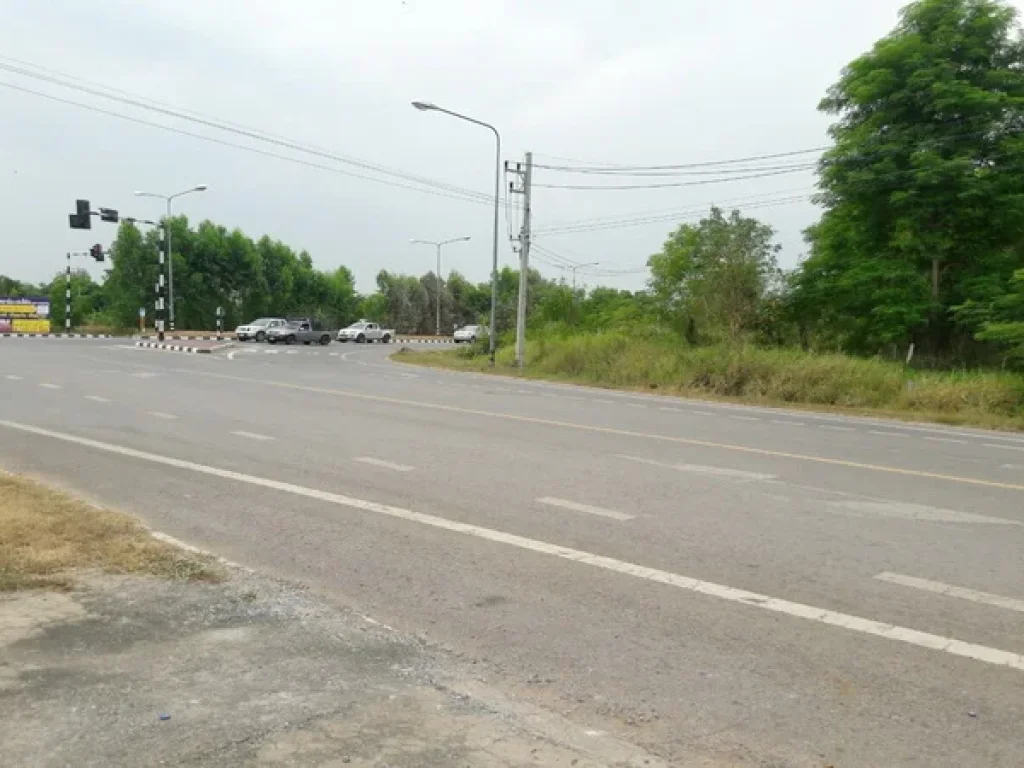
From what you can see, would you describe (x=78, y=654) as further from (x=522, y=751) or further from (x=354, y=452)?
(x=354, y=452)

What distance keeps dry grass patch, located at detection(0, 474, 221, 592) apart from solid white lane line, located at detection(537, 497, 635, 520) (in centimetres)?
323

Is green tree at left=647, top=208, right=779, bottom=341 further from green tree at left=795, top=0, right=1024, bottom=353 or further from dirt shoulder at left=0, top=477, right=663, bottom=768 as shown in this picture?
dirt shoulder at left=0, top=477, right=663, bottom=768

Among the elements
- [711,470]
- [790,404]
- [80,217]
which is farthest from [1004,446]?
[80,217]

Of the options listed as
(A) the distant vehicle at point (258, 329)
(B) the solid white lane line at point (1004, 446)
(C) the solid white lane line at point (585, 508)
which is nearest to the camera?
(C) the solid white lane line at point (585, 508)

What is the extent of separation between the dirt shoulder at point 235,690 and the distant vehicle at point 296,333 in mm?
53358

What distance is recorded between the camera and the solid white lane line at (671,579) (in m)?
4.82

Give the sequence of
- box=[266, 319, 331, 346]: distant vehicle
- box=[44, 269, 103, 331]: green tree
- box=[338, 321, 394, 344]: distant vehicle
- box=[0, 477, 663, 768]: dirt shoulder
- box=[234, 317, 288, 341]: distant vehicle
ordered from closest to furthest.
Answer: box=[0, 477, 663, 768]: dirt shoulder
box=[266, 319, 331, 346]: distant vehicle
box=[234, 317, 288, 341]: distant vehicle
box=[338, 321, 394, 344]: distant vehicle
box=[44, 269, 103, 331]: green tree

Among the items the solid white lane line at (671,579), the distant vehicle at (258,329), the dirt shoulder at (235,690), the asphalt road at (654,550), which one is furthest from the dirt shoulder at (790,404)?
the distant vehicle at (258,329)

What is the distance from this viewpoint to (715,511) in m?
8.12

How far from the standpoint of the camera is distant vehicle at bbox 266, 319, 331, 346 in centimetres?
5759

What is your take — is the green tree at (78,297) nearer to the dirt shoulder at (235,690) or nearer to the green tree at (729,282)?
the green tree at (729,282)

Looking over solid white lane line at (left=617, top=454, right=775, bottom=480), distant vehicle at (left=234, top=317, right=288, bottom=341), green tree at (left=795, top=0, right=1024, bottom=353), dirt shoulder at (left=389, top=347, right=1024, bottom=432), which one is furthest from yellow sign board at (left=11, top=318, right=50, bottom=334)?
solid white lane line at (left=617, top=454, right=775, bottom=480)

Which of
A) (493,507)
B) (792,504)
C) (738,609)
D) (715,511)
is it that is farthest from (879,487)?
(738,609)

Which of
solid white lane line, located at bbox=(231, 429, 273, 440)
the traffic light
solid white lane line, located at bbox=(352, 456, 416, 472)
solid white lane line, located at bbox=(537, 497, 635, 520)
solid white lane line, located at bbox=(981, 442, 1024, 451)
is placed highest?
the traffic light
